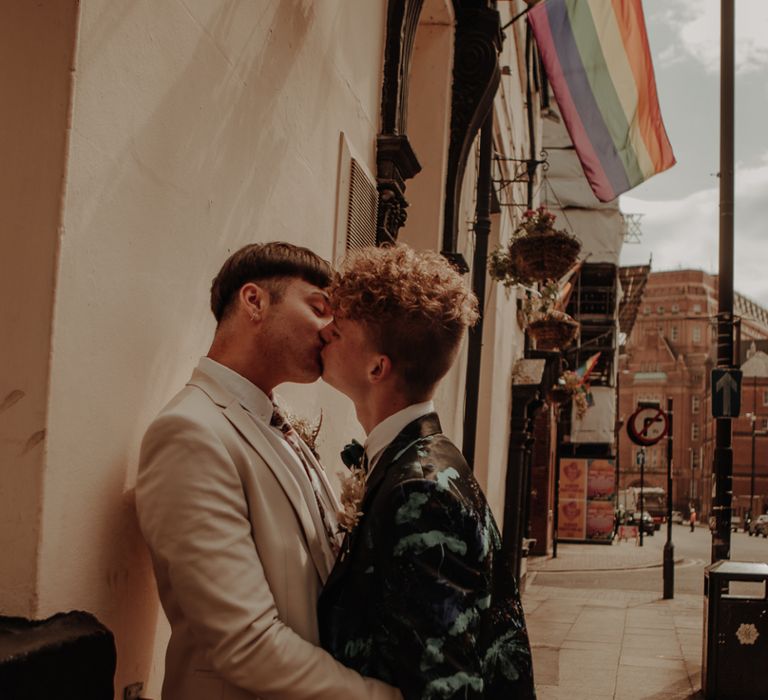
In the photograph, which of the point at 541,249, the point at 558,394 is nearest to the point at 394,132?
the point at 541,249

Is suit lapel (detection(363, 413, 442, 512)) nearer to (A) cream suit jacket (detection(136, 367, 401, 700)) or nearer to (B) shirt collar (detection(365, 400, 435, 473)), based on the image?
(B) shirt collar (detection(365, 400, 435, 473))

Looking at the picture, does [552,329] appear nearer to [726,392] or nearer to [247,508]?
[726,392]

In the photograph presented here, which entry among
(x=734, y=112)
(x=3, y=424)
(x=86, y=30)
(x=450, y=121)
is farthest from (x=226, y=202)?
(x=734, y=112)

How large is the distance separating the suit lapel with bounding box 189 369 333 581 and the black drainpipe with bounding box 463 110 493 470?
19.8ft

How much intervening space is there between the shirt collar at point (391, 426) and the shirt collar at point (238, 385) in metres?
0.39

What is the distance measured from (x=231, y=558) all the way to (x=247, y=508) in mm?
221

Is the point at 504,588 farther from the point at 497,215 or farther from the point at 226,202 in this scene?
the point at 497,215

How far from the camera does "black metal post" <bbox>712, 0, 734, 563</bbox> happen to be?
9.94 meters

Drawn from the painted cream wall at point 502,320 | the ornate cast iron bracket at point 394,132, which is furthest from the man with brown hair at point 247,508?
the painted cream wall at point 502,320

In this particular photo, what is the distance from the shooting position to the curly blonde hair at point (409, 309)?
7.84 ft

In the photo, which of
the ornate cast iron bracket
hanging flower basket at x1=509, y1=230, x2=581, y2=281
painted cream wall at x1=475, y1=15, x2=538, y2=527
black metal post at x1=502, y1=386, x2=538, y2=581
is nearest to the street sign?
hanging flower basket at x1=509, y1=230, x2=581, y2=281

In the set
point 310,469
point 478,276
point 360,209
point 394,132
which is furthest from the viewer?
point 478,276

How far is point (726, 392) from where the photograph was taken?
1023 centimetres

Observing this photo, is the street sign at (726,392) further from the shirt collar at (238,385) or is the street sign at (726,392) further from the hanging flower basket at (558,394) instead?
the hanging flower basket at (558,394)
